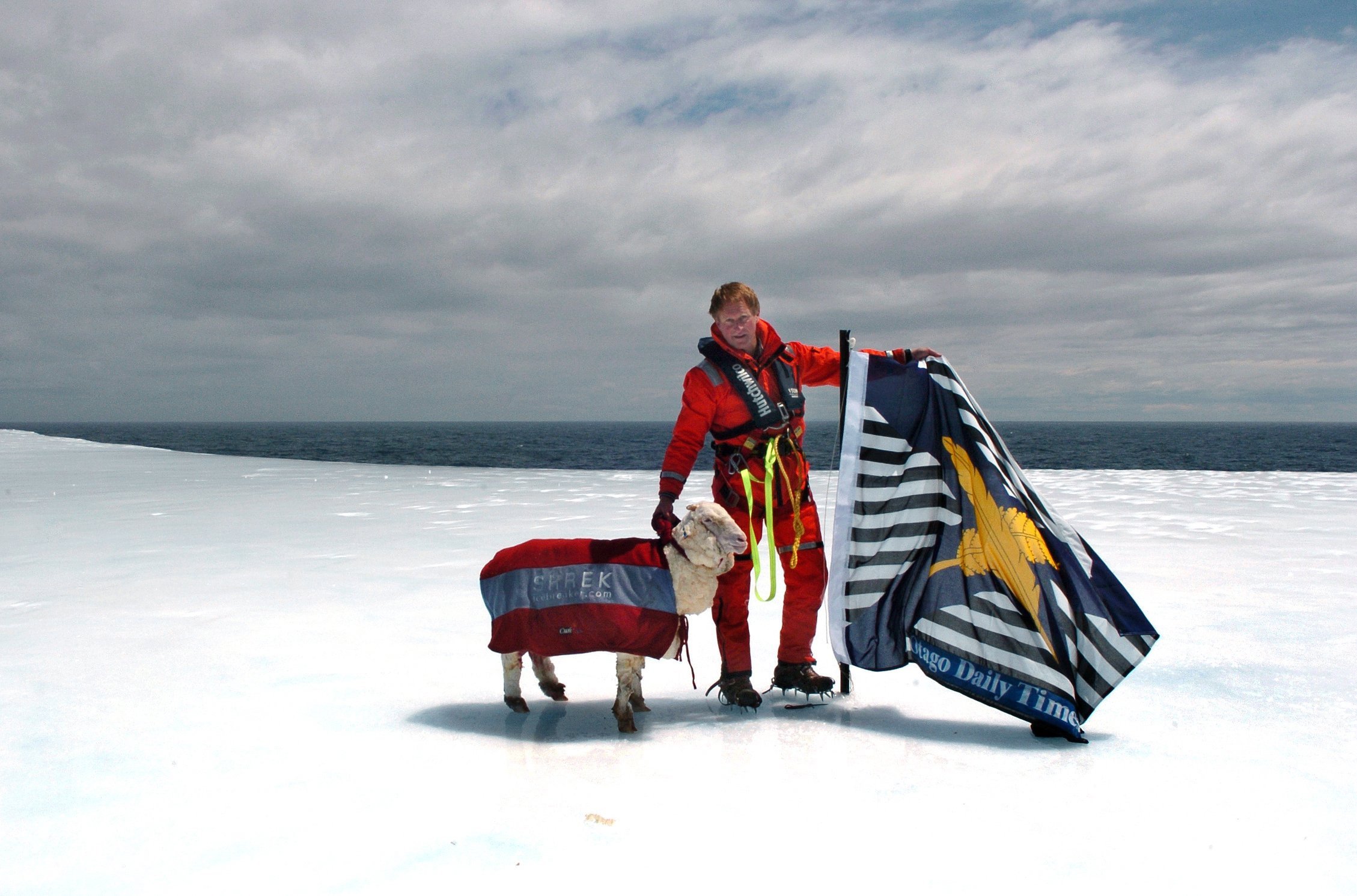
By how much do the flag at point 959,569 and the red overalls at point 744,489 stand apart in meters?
0.17

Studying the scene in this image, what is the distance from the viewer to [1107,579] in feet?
10.8

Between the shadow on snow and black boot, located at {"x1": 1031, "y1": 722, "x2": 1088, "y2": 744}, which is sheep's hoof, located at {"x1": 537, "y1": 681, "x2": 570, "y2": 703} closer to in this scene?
the shadow on snow

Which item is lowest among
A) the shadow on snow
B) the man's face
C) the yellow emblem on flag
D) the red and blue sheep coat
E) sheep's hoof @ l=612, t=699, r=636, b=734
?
the shadow on snow

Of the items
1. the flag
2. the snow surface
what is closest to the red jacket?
the flag

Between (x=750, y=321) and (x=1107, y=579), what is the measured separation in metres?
1.79

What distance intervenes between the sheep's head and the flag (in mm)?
631

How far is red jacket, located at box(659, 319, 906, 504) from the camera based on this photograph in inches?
138

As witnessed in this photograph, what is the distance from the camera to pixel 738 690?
3453 millimetres

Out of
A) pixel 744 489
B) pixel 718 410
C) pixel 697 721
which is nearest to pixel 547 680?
pixel 697 721

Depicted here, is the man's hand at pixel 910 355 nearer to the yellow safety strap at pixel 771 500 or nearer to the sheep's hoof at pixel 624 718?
the yellow safety strap at pixel 771 500

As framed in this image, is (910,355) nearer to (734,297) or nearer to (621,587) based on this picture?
(734,297)

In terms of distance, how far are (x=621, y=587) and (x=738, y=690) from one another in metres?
0.78

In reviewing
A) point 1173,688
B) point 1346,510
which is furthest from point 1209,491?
point 1173,688

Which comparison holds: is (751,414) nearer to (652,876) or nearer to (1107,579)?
(1107,579)
